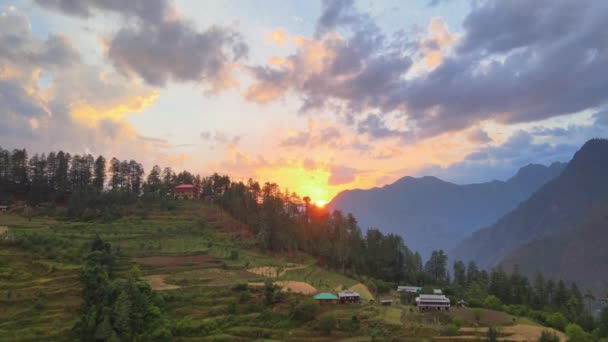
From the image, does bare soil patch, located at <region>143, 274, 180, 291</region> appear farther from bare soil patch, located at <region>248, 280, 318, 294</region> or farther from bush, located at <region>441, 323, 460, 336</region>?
bush, located at <region>441, 323, 460, 336</region>

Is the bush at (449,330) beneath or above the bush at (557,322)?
above

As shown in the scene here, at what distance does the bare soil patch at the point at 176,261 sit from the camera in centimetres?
4841

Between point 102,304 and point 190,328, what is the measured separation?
738 centimetres

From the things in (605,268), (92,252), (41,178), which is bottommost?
(605,268)

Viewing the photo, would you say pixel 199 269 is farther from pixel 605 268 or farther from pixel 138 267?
pixel 605 268

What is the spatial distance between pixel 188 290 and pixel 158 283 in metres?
3.70

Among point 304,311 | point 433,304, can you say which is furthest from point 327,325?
point 433,304

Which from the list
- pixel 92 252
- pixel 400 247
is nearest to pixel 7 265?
pixel 92 252

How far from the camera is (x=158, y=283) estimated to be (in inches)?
1670

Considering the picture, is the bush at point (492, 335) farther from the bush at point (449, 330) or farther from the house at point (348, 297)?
the house at point (348, 297)

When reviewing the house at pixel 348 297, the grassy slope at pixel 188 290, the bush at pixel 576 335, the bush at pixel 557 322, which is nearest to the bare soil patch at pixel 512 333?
the bush at pixel 576 335

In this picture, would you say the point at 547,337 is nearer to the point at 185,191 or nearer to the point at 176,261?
the point at 176,261

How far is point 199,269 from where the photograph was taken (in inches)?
1913

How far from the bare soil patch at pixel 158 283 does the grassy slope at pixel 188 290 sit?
0.42 m
